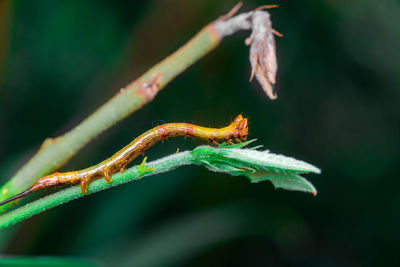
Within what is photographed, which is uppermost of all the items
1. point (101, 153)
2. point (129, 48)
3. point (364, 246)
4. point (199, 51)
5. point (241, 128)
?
point (129, 48)

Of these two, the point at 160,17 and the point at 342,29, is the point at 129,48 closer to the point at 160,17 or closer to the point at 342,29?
the point at 160,17

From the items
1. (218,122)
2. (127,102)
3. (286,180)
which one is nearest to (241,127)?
(286,180)

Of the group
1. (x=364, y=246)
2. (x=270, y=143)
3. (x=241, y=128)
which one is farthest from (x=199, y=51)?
(x=364, y=246)

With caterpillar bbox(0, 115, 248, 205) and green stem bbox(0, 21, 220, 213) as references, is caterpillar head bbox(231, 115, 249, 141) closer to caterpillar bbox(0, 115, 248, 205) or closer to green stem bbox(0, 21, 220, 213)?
caterpillar bbox(0, 115, 248, 205)

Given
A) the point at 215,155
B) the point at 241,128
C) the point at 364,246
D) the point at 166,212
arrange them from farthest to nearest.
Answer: the point at 364,246 < the point at 166,212 < the point at 241,128 < the point at 215,155

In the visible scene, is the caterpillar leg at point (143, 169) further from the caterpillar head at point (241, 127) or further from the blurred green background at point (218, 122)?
the blurred green background at point (218, 122)

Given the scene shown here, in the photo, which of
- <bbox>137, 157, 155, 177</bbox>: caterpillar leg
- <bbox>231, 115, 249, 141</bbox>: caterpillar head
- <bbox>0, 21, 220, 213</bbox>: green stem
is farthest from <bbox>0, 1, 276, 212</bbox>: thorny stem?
<bbox>137, 157, 155, 177</bbox>: caterpillar leg

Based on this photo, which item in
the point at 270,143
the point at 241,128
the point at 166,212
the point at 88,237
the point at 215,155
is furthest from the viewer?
the point at 270,143
